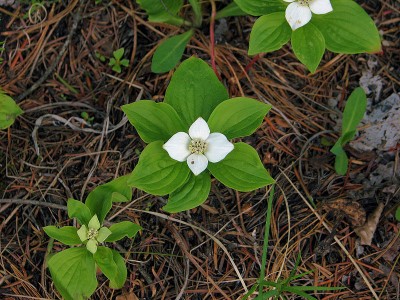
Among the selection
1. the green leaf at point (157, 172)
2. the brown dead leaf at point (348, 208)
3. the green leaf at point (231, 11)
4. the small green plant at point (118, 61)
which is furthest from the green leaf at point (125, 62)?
the brown dead leaf at point (348, 208)

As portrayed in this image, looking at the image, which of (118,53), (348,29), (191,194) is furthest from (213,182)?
(348,29)

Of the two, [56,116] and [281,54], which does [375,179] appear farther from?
[56,116]

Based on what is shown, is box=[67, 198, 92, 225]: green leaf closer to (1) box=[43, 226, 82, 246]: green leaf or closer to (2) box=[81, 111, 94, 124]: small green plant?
(1) box=[43, 226, 82, 246]: green leaf

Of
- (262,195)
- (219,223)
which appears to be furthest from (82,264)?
(262,195)

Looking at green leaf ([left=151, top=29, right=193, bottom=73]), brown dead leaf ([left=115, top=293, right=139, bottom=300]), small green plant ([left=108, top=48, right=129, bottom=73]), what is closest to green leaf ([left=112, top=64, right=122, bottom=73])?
small green plant ([left=108, top=48, right=129, bottom=73])

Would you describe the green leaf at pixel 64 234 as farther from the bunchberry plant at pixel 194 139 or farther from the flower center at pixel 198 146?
the flower center at pixel 198 146

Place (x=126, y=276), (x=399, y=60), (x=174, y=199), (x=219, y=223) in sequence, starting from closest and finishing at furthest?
(x=174, y=199)
(x=126, y=276)
(x=219, y=223)
(x=399, y=60)

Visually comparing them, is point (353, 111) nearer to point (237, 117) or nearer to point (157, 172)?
point (237, 117)
